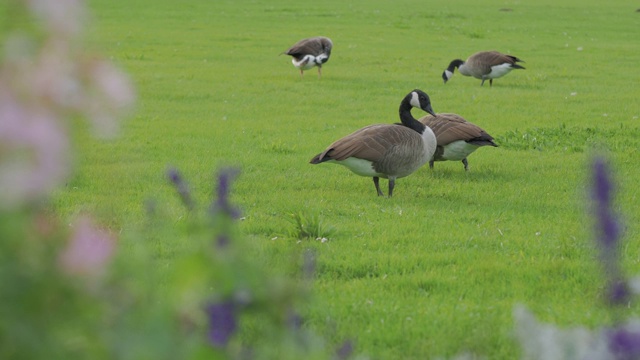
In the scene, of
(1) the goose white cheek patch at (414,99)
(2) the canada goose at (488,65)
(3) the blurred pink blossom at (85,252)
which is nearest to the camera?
(3) the blurred pink blossom at (85,252)

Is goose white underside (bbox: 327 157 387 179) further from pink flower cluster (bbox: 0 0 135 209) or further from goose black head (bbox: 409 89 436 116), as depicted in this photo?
pink flower cluster (bbox: 0 0 135 209)

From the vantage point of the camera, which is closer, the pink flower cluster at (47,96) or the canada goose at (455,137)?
the pink flower cluster at (47,96)

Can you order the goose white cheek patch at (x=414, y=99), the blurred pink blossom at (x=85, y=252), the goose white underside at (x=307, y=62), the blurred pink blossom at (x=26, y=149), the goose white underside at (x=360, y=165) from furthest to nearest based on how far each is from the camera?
1. the goose white underside at (x=307, y=62)
2. the goose white cheek patch at (x=414, y=99)
3. the goose white underside at (x=360, y=165)
4. the blurred pink blossom at (x=85, y=252)
5. the blurred pink blossom at (x=26, y=149)

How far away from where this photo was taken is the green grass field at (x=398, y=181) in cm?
622

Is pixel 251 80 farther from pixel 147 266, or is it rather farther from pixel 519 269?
pixel 147 266

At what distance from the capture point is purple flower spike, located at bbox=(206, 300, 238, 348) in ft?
7.54

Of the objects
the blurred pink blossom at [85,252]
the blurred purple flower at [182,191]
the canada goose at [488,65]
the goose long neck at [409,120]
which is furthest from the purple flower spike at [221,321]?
the canada goose at [488,65]

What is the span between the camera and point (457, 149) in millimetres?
11633

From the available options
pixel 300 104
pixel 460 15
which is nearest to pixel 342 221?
pixel 300 104

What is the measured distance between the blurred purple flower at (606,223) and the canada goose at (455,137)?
367 inches

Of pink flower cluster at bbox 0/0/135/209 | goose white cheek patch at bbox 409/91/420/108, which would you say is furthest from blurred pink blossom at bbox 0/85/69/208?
goose white cheek patch at bbox 409/91/420/108

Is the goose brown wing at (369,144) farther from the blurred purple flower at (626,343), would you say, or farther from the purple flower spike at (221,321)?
the blurred purple flower at (626,343)

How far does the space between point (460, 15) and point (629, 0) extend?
61.1ft

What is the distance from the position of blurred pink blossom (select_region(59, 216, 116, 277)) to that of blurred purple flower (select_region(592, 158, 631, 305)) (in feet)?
3.63
